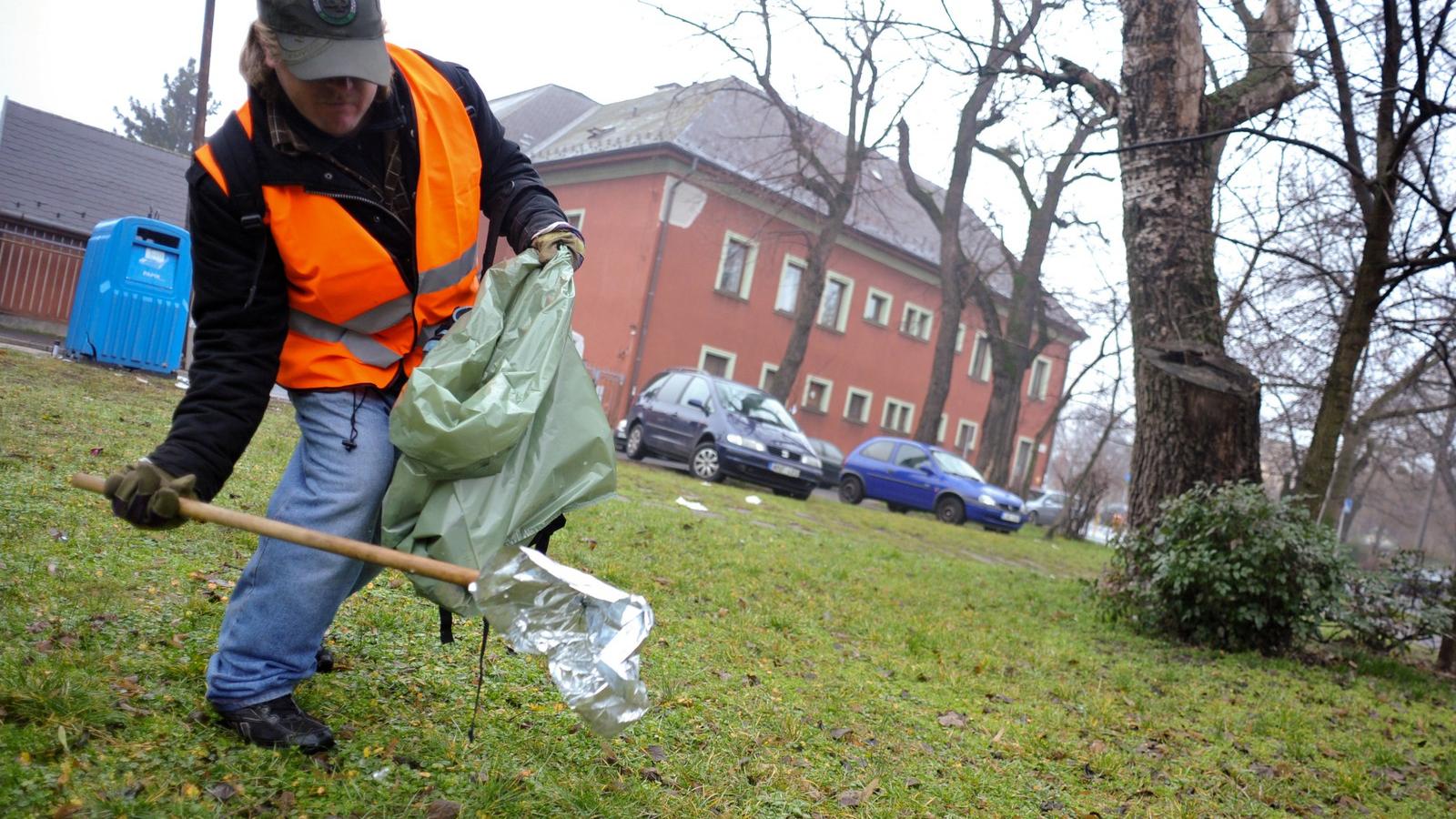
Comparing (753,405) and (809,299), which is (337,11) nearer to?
(753,405)

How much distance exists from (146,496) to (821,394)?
104ft

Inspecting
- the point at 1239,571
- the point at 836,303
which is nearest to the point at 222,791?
the point at 1239,571

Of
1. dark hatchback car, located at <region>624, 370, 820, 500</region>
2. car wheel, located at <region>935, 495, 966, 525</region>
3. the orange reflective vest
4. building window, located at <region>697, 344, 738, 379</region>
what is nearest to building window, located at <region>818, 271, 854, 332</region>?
building window, located at <region>697, 344, 738, 379</region>

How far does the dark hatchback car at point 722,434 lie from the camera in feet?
50.3

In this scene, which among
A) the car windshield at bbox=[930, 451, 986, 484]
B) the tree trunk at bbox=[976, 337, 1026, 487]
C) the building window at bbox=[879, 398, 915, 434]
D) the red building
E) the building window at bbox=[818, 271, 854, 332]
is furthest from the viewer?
the building window at bbox=[879, 398, 915, 434]

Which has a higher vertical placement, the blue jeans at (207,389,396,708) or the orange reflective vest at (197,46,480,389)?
the orange reflective vest at (197,46,480,389)

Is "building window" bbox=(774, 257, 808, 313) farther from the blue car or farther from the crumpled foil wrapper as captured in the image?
the crumpled foil wrapper

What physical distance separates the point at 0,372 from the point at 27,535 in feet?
22.2

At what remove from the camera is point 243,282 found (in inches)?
99.2

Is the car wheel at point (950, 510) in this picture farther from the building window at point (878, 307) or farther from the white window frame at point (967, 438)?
the white window frame at point (967, 438)

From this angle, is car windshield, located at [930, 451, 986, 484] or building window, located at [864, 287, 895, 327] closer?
car windshield, located at [930, 451, 986, 484]

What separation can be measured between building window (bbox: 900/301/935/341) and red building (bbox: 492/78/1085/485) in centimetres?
6

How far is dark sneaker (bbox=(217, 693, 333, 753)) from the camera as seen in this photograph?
2.62m

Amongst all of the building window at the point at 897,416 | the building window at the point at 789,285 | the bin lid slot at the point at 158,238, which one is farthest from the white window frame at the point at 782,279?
the bin lid slot at the point at 158,238
